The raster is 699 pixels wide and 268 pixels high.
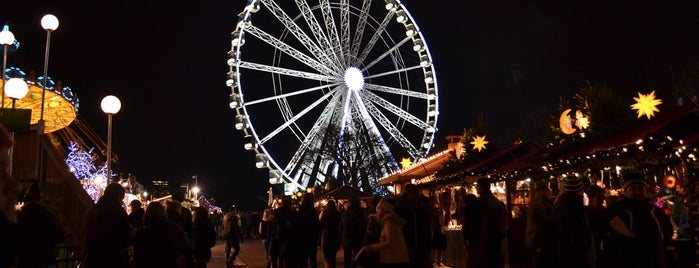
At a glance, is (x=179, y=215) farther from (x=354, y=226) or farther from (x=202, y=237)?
(x=354, y=226)

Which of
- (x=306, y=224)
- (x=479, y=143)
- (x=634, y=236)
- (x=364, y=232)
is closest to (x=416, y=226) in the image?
(x=364, y=232)

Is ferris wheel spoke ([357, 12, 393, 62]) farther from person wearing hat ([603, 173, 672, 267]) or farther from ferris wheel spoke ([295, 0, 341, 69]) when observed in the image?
person wearing hat ([603, 173, 672, 267])

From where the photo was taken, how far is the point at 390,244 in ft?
19.0

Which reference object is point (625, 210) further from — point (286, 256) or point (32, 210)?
point (286, 256)

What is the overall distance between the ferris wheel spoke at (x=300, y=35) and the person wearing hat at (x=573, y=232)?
21.8 meters

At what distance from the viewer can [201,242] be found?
→ 33.1 feet

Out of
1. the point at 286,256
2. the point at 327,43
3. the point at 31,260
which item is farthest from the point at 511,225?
the point at 327,43

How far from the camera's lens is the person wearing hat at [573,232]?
18.5 feet

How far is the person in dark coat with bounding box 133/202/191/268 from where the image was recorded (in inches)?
246

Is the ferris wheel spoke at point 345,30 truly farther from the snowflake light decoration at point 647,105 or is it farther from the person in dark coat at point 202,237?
the snowflake light decoration at point 647,105

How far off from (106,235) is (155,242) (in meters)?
0.50

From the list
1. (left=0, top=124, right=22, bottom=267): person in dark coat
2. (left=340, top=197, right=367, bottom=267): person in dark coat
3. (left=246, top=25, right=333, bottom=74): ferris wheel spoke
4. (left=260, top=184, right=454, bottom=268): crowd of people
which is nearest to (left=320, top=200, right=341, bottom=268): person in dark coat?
(left=260, top=184, right=454, bottom=268): crowd of people

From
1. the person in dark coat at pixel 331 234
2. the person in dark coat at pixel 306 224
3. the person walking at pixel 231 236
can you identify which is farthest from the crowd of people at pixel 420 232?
the person walking at pixel 231 236

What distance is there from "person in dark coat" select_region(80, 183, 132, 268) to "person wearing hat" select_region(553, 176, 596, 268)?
3.99 m
